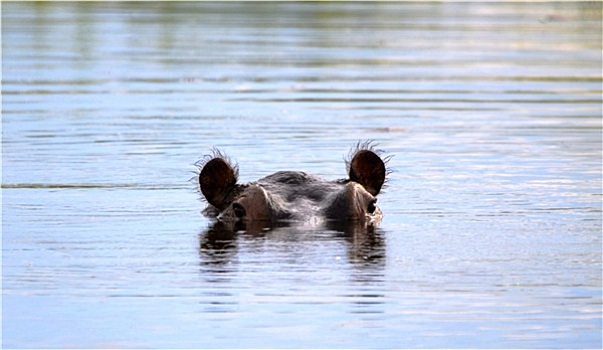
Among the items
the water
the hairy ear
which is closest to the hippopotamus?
the hairy ear

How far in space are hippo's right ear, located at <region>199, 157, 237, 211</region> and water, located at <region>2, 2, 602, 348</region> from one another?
0.23m

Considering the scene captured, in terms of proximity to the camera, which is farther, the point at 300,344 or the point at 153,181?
the point at 153,181

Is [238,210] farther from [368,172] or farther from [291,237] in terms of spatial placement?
[368,172]

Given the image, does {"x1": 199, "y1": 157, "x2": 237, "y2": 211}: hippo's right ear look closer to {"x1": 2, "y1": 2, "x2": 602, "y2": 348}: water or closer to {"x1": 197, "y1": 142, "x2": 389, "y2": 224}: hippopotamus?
{"x1": 197, "y1": 142, "x2": 389, "y2": 224}: hippopotamus

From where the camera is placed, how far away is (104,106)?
20125 mm

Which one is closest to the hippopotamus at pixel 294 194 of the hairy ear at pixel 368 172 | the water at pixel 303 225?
the hairy ear at pixel 368 172

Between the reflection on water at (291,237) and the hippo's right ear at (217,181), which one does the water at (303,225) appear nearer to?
the reflection on water at (291,237)

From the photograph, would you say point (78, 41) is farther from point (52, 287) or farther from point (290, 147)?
point (52, 287)

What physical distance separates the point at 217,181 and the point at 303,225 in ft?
3.27

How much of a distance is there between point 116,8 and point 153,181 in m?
35.0

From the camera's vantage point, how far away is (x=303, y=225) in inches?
440

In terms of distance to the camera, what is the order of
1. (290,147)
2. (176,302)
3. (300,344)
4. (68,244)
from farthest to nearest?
(290,147)
(68,244)
(176,302)
(300,344)

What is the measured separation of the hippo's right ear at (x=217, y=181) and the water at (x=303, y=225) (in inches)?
9.1

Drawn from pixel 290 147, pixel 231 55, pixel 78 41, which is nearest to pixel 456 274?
pixel 290 147
